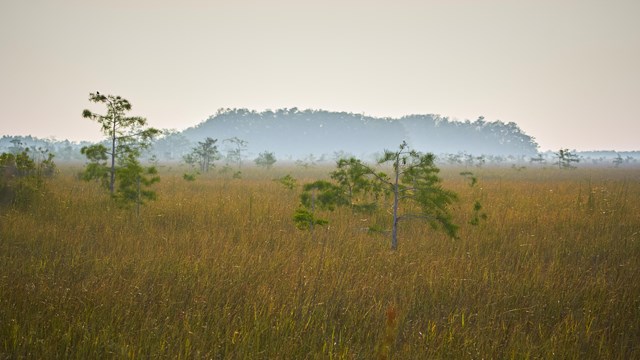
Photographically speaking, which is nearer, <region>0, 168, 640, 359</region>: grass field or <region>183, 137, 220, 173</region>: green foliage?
<region>0, 168, 640, 359</region>: grass field

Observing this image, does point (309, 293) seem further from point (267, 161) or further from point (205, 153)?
point (267, 161)

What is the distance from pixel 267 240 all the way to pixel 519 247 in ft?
13.9

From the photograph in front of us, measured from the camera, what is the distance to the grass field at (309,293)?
300 centimetres

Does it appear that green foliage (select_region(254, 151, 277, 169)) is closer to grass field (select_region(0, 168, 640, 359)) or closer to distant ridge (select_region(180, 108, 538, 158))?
grass field (select_region(0, 168, 640, 359))

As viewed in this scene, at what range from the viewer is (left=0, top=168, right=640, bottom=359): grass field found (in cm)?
300

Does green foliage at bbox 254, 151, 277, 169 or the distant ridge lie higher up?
the distant ridge

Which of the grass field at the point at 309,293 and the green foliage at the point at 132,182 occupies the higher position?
the green foliage at the point at 132,182

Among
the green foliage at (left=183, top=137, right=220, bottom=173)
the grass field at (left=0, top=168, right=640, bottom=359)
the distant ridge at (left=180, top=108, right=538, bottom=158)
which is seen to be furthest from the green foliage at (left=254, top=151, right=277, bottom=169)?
the distant ridge at (left=180, top=108, right=538, bottom=158)

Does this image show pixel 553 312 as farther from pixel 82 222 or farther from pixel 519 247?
pixel 82 222

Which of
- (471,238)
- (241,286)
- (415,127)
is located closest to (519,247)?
(471,238)

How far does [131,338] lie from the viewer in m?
2.91

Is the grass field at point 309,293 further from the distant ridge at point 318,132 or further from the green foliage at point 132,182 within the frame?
the distant ridge at point 318,132

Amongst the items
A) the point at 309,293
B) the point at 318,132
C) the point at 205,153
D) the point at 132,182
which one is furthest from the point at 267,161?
the point at 318,132

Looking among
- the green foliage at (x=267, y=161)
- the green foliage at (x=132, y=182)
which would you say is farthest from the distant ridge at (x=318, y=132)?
the green foliage at (x=132, y=182)
